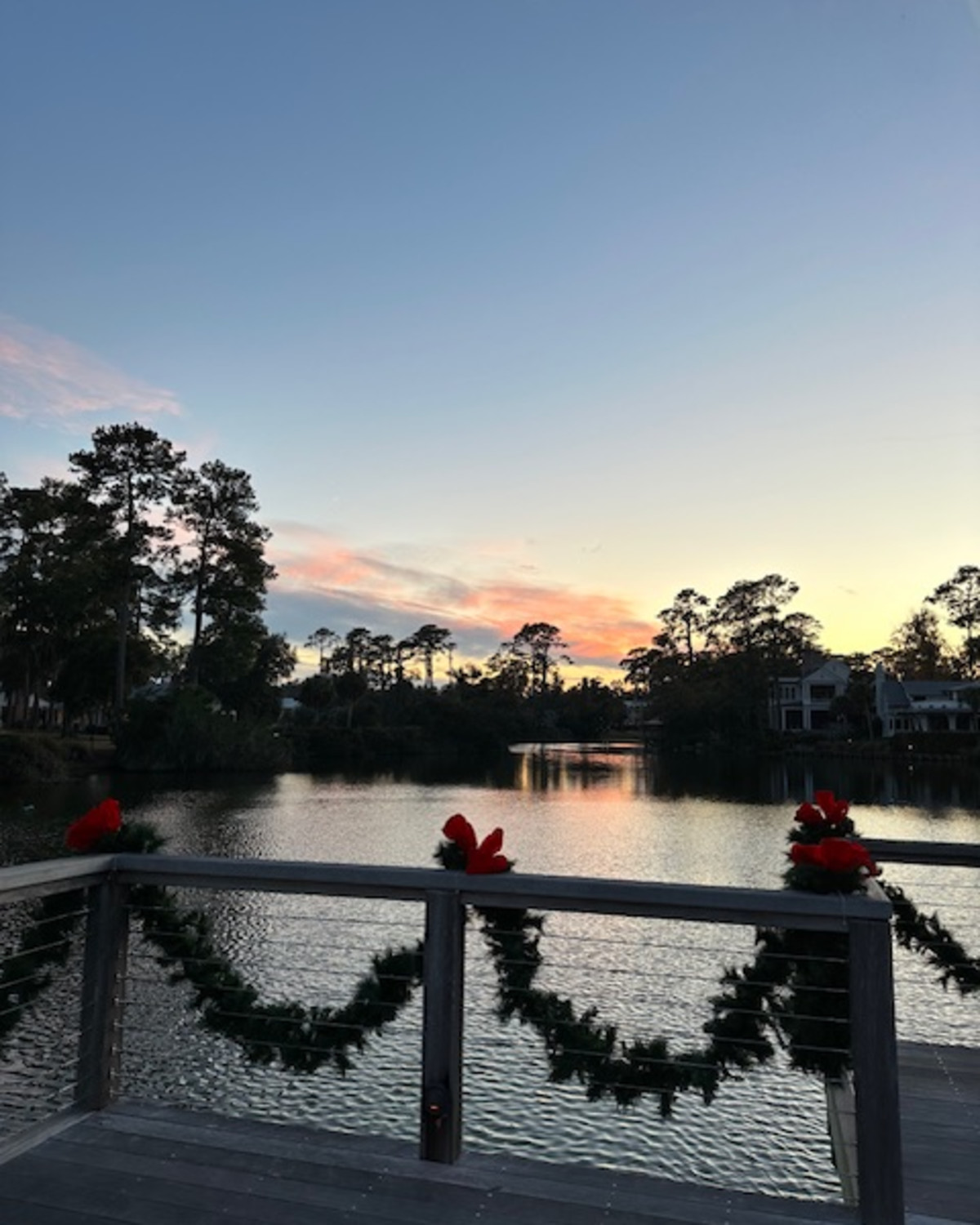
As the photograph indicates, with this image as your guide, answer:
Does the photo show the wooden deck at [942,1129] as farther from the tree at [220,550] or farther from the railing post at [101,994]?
the tree at [220,550]

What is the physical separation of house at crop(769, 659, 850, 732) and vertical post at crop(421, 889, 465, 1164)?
67.4 meters

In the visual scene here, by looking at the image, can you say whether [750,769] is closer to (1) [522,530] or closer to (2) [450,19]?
(1) [522,530]

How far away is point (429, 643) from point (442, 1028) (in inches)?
3331

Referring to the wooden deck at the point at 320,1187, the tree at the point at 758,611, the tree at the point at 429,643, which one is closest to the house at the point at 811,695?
the tree at the point at 758,611

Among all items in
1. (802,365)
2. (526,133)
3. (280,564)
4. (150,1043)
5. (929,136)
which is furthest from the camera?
(280,564)

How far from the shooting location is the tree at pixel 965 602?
57.1 metres

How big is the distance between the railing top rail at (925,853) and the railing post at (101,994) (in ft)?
9.93

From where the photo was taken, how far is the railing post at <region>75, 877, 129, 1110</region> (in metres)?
2.71

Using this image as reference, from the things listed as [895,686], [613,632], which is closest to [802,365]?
[895,686]

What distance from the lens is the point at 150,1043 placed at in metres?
7.60

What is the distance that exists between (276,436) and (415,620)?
67386 mm

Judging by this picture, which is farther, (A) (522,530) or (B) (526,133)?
(A) (522,530)

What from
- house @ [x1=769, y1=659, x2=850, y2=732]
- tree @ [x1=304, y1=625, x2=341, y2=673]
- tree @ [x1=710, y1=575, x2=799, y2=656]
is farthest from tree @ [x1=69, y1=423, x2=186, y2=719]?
tree @ [x1=304, y1=625, x2=341, y2=673]

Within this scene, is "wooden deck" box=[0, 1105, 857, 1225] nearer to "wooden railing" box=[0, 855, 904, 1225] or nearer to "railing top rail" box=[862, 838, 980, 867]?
"wooden railing" box=[0, 855, 904, 1225]
